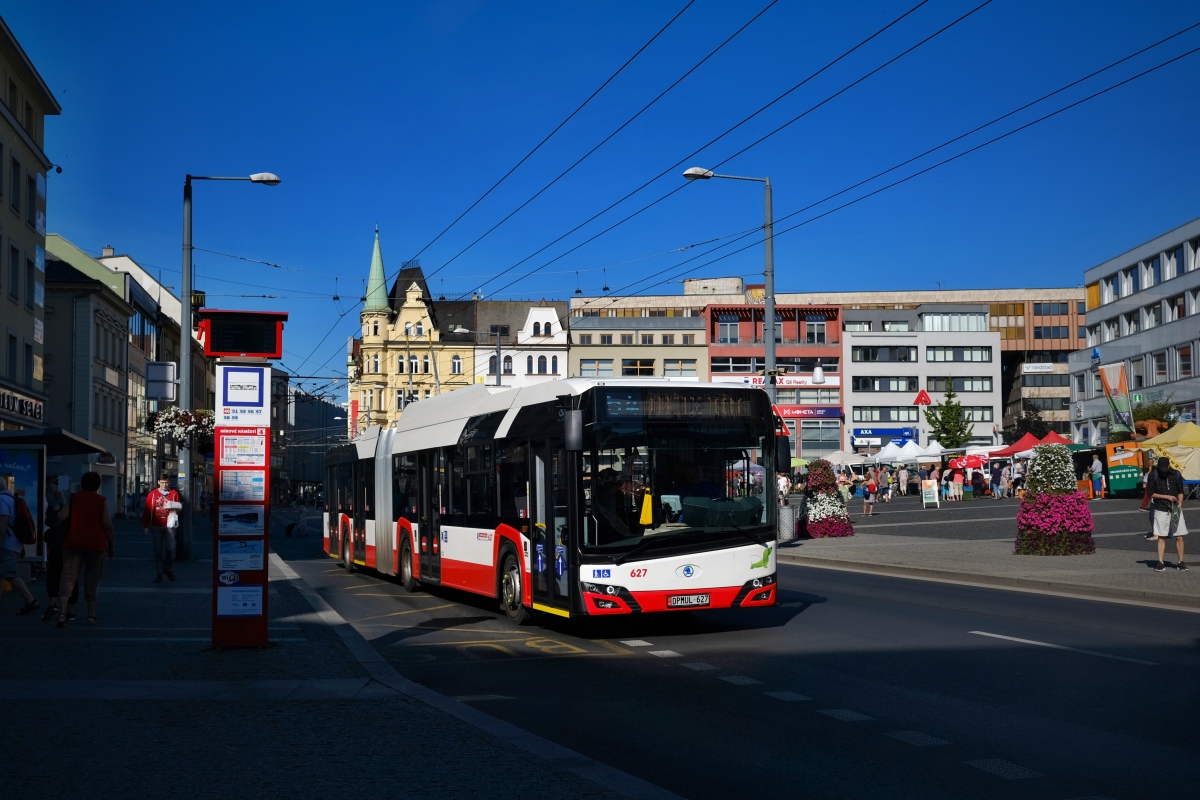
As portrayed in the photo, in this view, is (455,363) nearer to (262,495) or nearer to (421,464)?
(421,464)

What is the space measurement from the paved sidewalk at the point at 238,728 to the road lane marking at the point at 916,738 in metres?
2.28

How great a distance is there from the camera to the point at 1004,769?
7160 mm

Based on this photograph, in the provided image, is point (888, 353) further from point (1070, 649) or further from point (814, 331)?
point (1070, 649)

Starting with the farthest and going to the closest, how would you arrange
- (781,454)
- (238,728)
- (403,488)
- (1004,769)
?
(403,488) → (781,454) → (238,728) → (1004,769)

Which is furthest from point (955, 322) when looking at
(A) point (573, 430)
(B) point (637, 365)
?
(A) point (573, 430)

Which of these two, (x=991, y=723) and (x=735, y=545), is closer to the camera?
(x=991, y=723)

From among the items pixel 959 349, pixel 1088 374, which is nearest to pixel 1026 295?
pixel 959 349

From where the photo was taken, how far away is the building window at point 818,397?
114 meters

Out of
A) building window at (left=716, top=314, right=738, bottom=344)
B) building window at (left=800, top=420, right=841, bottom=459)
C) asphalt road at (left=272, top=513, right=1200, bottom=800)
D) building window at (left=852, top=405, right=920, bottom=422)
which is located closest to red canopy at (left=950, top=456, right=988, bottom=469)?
asphalt road at (left=272, top=513, right=1200, bottom=800)

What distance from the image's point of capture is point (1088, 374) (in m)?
86.8

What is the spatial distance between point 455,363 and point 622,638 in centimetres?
10220

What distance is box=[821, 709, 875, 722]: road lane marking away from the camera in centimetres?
875

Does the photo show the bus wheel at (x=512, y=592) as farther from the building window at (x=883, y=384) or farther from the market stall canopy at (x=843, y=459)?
the building window at (x=883, y=384)

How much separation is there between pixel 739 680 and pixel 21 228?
35.9 meters
